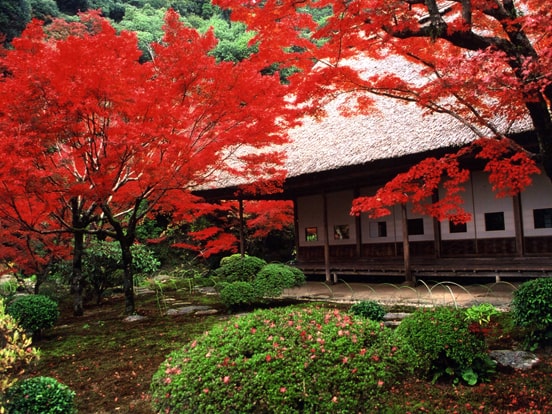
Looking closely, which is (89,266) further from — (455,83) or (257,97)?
(455,83)

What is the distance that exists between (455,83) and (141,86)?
219 inches

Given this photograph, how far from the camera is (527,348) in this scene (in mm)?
4949

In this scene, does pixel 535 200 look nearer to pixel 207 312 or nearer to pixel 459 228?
pixel 459 228

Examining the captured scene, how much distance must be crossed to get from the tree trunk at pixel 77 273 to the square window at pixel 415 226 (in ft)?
28.3

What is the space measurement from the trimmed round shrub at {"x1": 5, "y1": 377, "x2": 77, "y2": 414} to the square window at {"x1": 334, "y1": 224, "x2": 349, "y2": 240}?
10998mm

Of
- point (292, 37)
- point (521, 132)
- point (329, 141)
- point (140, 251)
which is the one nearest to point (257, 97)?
point (292, 37)

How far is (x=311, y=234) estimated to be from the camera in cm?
1499

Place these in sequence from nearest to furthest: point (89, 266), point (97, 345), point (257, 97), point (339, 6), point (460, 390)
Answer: point (460, 390), point (339, 6), point (97, 345), point (257, 97), point (89, 266)

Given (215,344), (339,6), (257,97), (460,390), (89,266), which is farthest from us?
(89,266)

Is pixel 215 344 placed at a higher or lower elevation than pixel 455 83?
lower

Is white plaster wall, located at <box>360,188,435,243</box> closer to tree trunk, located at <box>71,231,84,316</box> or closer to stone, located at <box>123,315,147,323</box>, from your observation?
stone, located at <box>123,315,147,323</box>

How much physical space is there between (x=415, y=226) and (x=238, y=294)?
5.83 meters

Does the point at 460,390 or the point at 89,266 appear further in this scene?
the point at 89,266

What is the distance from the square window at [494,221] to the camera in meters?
10.5
